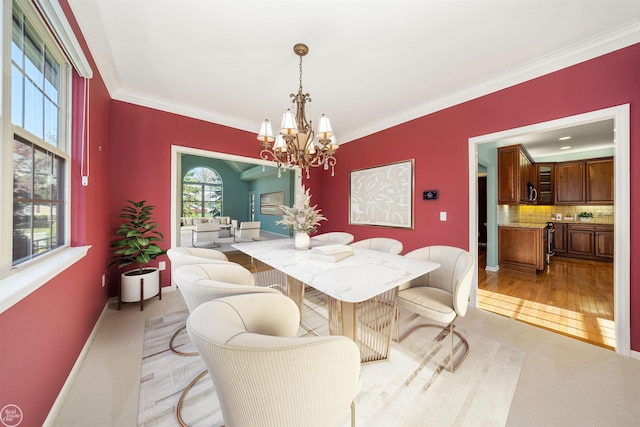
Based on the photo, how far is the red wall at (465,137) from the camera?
1.82 metres

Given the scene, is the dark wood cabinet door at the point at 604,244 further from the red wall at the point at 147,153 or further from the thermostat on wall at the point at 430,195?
the red wall at the point at 147,153

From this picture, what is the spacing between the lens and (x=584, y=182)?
5.09 metres

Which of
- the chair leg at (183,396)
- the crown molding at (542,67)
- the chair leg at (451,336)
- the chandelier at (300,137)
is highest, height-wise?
the crown molding at (542,67)

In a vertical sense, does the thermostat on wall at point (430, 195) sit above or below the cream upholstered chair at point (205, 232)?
above

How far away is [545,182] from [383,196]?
196 inches

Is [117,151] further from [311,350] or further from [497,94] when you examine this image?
[497,94]

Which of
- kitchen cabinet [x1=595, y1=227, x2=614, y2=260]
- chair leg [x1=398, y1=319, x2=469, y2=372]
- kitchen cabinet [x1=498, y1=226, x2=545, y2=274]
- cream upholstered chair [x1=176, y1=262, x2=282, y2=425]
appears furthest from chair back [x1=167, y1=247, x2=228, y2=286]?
kitchen cabinet [x1=595, y1=227, x2=614, y2=260]

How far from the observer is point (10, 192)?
3.44 ft

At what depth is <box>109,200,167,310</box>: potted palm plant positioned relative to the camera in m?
2.54

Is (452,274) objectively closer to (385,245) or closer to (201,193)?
(385,245)

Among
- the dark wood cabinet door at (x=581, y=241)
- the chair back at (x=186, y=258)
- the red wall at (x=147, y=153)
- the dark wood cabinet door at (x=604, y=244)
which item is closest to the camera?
the chair back at (x=186, y=258)

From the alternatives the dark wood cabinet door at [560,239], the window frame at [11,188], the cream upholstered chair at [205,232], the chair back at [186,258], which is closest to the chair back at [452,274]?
the chair back at [186,258]

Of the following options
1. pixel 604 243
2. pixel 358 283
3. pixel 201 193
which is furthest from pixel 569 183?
pixel 201 193

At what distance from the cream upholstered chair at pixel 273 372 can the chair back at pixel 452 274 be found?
117 centimetres
